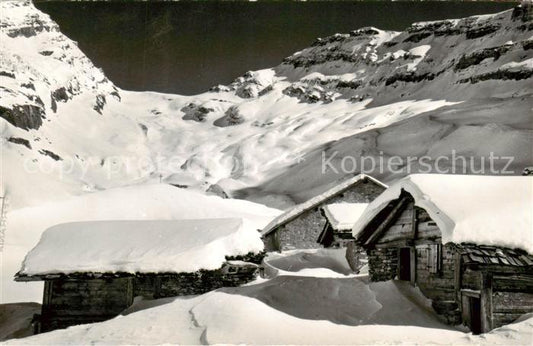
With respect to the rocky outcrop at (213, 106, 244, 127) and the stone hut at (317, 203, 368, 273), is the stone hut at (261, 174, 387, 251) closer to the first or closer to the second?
the stone hut at (317, 203, 368, 273)

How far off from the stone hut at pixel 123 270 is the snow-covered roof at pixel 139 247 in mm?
31

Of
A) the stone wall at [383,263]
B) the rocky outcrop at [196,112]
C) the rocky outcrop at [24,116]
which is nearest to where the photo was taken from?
the stone wall at [383,263]

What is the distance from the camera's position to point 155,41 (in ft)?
67.1

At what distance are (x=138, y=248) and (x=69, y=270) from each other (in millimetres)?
2249

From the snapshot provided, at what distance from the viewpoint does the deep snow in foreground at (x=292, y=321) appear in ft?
33.8

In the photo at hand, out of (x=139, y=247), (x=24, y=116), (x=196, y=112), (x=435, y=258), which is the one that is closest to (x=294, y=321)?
(x=435, y=258)

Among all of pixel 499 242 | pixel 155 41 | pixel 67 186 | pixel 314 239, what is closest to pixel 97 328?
pixel 499 242

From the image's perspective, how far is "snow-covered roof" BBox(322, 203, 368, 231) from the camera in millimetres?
23641

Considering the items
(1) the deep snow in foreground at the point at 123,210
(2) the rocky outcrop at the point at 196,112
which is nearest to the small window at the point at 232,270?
(1) the deep snow in foreground at the point at 123,210

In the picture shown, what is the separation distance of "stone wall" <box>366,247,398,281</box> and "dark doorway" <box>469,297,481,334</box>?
11.2 feet

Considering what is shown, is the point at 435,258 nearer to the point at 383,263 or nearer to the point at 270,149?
the point at 383,263

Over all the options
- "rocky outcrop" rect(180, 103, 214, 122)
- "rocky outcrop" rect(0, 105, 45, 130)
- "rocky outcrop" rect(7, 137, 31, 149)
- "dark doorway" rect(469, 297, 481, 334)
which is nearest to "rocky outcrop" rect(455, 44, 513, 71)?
"rocky outcrop" rect(180, 103, 214, 122)

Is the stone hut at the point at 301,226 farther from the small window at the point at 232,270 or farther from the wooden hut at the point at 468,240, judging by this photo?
the wooden hut at the point at 468,240

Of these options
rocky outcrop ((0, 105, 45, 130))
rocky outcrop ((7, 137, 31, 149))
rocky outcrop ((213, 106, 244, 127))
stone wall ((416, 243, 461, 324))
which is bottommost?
stone wall ((416, 243, 461, 324))
